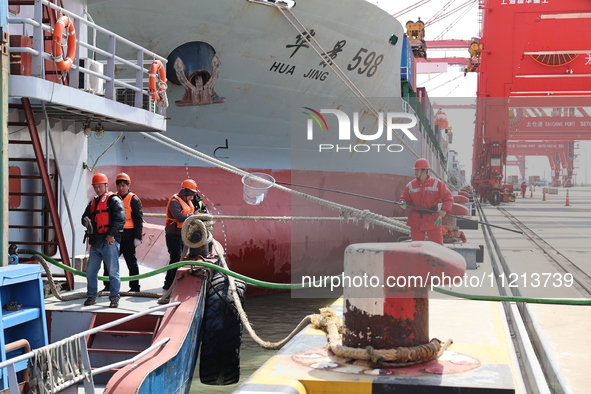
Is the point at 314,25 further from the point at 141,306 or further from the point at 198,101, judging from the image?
the point at 141,306

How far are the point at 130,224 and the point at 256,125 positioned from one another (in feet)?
21.0

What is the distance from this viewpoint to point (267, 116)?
47.2 feet

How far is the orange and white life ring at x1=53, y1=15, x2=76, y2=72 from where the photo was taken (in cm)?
642

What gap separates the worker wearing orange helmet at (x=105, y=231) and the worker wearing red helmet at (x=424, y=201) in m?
3.45

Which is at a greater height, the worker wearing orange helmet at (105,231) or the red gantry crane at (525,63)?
the red gantry crane at (525,63)

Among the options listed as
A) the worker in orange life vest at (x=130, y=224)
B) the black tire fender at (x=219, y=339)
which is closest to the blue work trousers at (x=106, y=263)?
the worker in orange life vest at (x=130, y=224)

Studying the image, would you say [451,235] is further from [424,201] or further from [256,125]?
[256,125]

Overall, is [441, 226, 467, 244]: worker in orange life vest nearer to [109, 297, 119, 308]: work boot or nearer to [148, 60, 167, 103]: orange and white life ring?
[148, 60, 167, 103]: orange and white life ring

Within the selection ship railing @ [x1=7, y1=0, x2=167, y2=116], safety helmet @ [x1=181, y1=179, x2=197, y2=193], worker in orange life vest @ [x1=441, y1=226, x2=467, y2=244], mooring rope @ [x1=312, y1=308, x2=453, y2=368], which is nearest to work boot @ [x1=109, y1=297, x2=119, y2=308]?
→ safety helmet @ [x1=181, y1=179, x2=197, y2=193]

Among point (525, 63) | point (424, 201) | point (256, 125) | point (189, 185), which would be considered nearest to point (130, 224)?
point (189, 185)

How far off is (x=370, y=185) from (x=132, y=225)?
10.3 metres

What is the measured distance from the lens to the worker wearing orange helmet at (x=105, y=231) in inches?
278

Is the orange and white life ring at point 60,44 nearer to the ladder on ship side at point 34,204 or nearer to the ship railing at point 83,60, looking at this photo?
the ship railing at point 83,60

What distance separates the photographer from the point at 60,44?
6445 mm
